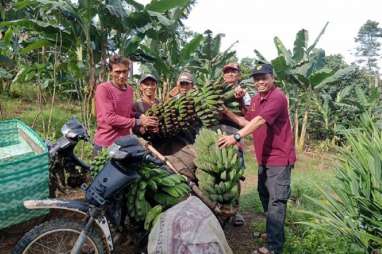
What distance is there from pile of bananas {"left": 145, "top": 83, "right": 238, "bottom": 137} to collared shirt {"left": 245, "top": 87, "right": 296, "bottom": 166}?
23.8 inches

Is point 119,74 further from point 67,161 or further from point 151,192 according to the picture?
point 151,192

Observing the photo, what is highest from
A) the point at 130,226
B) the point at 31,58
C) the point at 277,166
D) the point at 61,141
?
the point at 31,58

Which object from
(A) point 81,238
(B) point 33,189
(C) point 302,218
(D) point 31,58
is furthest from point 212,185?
(D) point 31,58

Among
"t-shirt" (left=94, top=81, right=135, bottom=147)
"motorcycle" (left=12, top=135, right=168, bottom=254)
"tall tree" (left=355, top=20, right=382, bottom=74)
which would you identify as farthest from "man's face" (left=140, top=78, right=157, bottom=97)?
"tall tree" (left=355, top=20, right=382, bottom=74)

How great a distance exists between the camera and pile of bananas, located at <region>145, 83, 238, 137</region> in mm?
2430

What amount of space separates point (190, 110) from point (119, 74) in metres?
0.82

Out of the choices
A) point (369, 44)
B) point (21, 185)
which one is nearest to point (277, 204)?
point (21, 185)

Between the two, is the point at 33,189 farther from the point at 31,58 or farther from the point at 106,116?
the point at 31,58

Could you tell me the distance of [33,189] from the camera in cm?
219

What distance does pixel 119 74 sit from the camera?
115 inches

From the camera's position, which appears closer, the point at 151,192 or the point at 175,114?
the point at 151,192

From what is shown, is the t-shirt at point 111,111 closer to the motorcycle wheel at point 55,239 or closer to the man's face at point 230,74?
the motorcycle wheel at point 55,239

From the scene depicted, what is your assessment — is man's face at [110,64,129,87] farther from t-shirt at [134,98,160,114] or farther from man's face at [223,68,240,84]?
man's face at [223,68,240,84]

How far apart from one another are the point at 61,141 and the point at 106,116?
0.41 m
